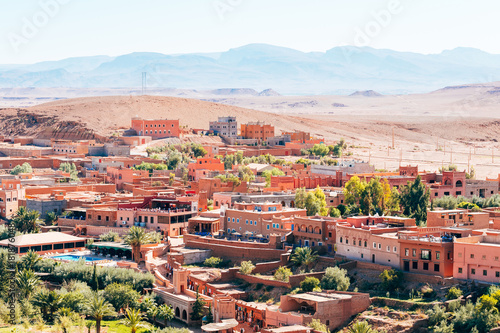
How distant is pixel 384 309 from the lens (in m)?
39.0

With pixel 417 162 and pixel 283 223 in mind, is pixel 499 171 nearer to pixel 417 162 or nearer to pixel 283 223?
pixel 417 162

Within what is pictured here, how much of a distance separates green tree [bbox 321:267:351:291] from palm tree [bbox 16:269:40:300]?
13.5 metres

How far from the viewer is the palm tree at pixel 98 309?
38.7 metres

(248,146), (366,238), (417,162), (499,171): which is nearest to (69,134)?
(248,146)

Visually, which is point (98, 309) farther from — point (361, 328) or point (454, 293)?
point (454, 293)

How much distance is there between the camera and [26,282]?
43.9m

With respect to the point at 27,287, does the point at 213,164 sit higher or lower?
higher

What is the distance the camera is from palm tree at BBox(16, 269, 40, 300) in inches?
1721

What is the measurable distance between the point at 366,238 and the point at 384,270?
2.62 meters

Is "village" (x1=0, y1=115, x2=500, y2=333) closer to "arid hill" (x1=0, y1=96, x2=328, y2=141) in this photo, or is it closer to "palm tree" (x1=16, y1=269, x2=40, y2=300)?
"palm tree" (x1=16, y1=269, x2=40, y2=300)

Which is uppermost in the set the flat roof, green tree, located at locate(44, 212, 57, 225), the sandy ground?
the sandy ground

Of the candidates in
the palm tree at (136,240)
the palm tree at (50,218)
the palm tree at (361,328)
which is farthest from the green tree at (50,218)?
the palm tree at (361,328)

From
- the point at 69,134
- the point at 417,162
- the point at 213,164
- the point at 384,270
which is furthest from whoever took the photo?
the point at 69,134

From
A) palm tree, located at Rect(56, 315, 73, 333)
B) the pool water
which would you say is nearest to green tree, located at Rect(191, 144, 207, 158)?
the pool water
